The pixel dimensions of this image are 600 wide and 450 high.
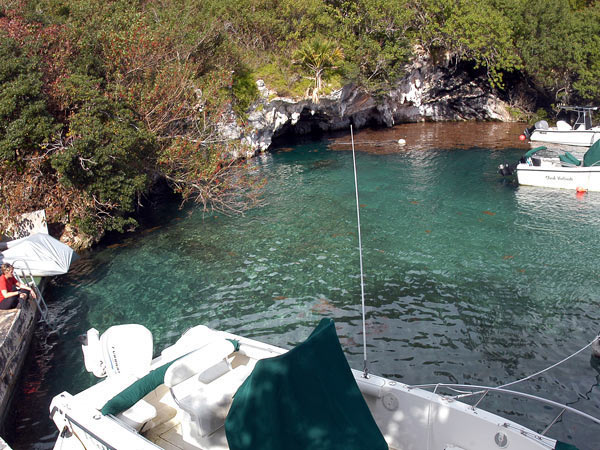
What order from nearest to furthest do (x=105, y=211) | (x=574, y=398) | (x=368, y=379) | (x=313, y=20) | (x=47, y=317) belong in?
(x=368, y=379)
(x=574, y=398)
(x=47, y=317)
(x=105, y=211)
(x=313, y=20)

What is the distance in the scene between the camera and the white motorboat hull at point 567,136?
96.9 ft

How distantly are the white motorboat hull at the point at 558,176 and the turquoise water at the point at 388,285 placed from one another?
0.63m

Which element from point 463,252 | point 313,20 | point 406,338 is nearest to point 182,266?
point 406,338

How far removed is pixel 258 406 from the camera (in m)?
4.97

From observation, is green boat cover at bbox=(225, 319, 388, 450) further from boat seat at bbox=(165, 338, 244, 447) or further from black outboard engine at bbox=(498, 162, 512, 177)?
black outboard engine at bbox=(498, 162, 512, 177)

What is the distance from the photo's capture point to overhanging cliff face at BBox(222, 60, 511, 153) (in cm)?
3516

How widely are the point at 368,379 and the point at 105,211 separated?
46.4 ft

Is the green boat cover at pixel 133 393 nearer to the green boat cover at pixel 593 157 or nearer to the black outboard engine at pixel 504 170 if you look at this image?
the black outboard engine at pixel 504 170

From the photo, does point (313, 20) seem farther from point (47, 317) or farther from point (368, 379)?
point (368, 379)

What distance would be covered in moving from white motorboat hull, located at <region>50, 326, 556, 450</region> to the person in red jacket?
616 centimetres

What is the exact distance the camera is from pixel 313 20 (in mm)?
34281

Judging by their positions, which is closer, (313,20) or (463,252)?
(463,252)

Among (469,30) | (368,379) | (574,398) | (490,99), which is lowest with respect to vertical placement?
(574,398)

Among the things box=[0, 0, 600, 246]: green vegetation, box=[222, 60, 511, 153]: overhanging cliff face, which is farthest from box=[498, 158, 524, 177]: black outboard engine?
box=[222, 60, 511, 153]: overhanging cliff face
